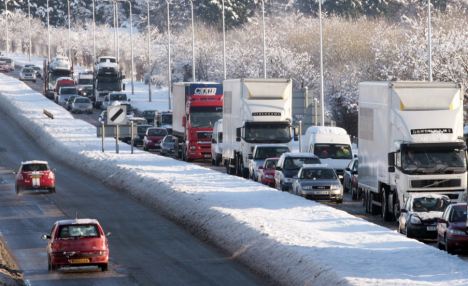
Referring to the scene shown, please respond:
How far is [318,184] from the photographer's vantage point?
162 ft

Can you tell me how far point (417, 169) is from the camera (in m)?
41.2

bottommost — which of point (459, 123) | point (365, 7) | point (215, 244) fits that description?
point (215, 244)

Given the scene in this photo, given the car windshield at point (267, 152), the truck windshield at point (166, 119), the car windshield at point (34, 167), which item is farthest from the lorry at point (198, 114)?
the truck windshield at point (166, 119)

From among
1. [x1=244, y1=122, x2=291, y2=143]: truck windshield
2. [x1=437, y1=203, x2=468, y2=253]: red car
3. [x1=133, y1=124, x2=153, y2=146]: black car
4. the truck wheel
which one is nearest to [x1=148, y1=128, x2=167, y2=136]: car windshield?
[x1=133, y1=124, x2=153, y2=146]: black car

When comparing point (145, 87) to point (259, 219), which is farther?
point (145, 87)

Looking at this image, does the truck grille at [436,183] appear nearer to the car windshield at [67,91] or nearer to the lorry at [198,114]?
the lorry at [198,114]

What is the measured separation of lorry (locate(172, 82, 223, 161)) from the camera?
71.8 meters

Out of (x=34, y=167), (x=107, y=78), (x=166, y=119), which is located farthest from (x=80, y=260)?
(x=107, y=78)

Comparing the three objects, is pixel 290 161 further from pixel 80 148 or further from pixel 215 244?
pixel 80 148

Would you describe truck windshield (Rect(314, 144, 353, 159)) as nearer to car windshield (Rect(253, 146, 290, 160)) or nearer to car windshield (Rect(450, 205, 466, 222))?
car windshield (Rect(253, 146, 290, 160))

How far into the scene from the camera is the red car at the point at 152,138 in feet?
277

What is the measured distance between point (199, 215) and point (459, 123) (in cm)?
862

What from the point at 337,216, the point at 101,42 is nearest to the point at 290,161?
the point at 337,216

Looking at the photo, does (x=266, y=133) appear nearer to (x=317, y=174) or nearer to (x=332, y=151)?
(x=332, y=151)
